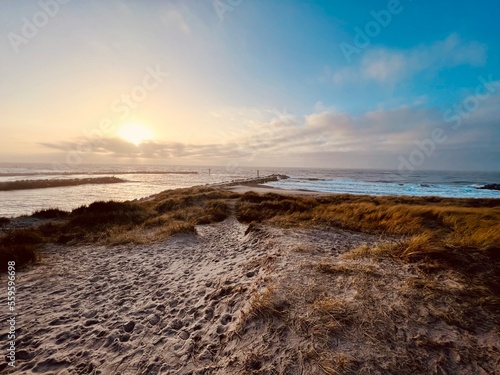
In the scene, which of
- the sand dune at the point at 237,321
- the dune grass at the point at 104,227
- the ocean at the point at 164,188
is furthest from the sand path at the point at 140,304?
the ocean at the point at 164,188

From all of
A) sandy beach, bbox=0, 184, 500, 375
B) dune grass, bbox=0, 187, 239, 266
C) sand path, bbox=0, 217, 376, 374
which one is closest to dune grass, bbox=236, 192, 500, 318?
sandy beach, bbox=0, 184, 500, 375

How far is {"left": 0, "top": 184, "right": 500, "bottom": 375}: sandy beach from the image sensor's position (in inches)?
128

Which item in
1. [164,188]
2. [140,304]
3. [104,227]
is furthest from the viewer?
[164,188]

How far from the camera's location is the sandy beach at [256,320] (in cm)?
326

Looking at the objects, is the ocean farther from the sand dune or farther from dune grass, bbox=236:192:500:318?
dune grass, bbox=236:192:500:318

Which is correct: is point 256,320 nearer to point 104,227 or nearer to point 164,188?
point 104,227

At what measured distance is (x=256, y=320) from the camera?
409 cm

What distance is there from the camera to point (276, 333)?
12.3ft

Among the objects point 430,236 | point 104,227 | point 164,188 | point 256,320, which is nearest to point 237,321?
point 256,320

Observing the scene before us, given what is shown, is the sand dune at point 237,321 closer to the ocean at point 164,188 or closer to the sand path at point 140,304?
the sand path at point 140,304

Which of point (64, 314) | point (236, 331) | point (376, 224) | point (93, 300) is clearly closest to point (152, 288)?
point (93, 300)

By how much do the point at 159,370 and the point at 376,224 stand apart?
1041cm

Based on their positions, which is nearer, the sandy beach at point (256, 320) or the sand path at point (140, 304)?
the sandy beach at point (256, 320)

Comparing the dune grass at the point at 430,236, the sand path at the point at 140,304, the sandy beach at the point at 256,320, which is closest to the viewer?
the sandy beach at the point at 256,320
